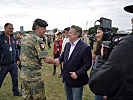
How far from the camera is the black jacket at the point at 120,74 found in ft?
2.98

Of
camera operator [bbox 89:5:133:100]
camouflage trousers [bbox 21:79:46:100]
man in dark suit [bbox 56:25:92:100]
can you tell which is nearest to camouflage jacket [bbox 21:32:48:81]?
camouflage trousers [bbox 21:79:46:100]

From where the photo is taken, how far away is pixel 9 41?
11.5 ft

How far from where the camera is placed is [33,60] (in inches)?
88.4

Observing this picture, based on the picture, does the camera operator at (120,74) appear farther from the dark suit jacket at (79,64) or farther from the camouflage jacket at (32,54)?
the camouflage jacket at (32,54)

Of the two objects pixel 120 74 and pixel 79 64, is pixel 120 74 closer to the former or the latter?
pixel 120 74

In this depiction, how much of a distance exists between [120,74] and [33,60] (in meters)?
1.74

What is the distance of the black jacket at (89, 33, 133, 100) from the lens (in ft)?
2.98

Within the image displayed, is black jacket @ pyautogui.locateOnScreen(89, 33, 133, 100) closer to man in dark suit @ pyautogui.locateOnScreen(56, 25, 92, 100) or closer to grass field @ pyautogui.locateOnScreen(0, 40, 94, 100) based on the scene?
man in dark suit @ pyautogui.locateOnScreen(56, 25, 92, 100)

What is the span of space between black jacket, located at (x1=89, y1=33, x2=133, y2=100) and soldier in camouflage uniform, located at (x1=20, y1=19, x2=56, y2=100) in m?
1.45

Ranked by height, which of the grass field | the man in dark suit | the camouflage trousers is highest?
the man in dark suit

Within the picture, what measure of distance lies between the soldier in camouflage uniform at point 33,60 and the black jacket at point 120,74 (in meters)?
1.45

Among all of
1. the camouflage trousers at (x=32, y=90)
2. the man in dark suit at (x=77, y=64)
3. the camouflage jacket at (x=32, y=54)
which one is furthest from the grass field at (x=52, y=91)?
the camouflage jacket at (x=32, y=54)

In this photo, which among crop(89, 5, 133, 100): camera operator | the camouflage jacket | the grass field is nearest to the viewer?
crop(89, 5, 133, 100): camera operator

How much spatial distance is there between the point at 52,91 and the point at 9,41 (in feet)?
7.88
